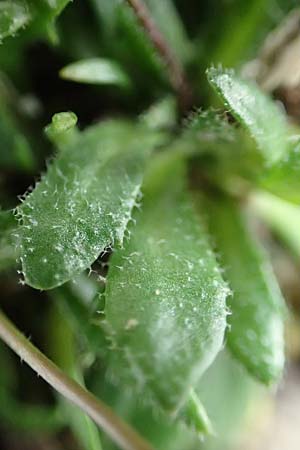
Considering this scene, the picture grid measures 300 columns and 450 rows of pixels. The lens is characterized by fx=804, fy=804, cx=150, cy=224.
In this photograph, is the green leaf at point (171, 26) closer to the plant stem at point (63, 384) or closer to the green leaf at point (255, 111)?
the green leaf at point (255, 111)

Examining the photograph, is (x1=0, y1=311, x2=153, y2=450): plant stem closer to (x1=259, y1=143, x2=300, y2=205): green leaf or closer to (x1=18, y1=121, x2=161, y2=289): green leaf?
(x1=18, y1=121, x2=161, y2=289): green leaf

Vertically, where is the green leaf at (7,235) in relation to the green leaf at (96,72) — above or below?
below

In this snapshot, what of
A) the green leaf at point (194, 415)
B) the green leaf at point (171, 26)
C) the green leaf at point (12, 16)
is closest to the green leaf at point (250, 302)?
the green leaf at point (194, 415)

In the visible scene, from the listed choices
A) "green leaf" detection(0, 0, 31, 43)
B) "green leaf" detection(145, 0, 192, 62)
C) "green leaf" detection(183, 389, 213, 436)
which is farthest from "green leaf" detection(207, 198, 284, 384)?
"green leaf" detection(0, 0, 31, 43)

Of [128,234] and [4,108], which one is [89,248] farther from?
[4,108]

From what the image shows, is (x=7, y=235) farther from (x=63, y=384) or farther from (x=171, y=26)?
(x=171, y=26)

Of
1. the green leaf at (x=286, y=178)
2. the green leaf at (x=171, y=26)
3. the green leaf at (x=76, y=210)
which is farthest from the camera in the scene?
the green leaf at (x=171, y=26)
